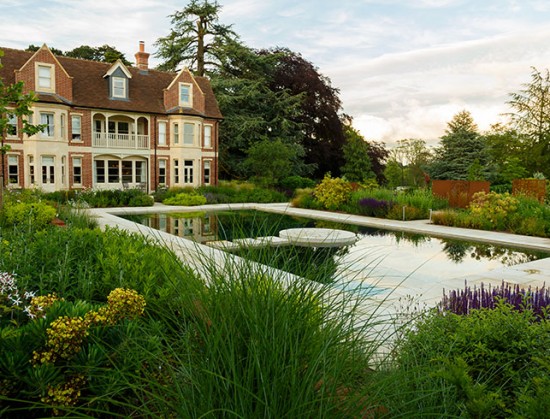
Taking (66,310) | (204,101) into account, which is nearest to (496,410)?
(66,310)

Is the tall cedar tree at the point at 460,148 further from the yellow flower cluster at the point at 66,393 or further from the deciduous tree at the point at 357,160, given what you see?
the yellow flower cluster at the point at 66,393

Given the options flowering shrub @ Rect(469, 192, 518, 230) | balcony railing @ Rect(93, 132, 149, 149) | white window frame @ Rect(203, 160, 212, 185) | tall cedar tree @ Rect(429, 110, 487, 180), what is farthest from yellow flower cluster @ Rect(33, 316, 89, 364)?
tall cedar tree @ Rect(429, 110, 487, 180)

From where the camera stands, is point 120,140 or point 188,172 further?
point 188,172

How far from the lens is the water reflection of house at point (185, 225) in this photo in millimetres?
12220

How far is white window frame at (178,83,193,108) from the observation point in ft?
90.3

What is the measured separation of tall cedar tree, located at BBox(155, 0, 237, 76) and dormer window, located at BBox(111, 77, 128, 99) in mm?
8115

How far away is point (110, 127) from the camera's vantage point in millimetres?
28094

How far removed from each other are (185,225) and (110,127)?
16751 mm

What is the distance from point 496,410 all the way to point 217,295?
1545 millimetres

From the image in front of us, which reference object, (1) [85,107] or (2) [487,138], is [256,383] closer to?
(1) [85,107]

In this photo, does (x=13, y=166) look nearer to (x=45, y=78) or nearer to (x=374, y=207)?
(x=45, y=78)

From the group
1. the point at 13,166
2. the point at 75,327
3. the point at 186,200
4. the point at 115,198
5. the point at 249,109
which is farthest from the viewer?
the point at 249,109

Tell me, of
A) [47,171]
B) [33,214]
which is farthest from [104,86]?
[33,214]

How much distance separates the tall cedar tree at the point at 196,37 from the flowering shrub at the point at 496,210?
24.5m
